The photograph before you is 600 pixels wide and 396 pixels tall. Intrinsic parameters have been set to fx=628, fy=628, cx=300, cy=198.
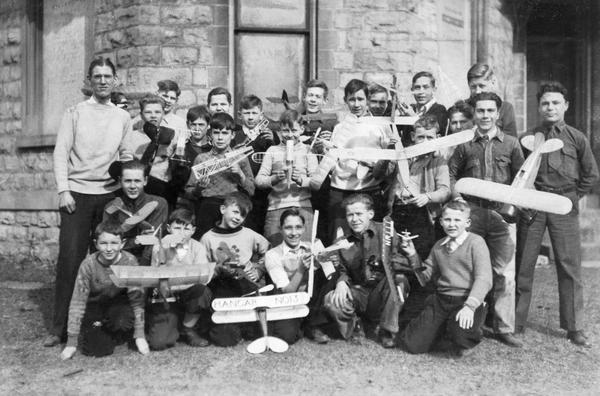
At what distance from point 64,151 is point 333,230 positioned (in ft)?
6.76

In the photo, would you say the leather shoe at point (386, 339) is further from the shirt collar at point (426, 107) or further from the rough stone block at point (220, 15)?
the rough stone block at point (220, 15)

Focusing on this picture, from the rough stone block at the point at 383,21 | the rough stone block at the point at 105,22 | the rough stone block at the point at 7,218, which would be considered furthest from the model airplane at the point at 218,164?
the rough stone block at the point at 7,218

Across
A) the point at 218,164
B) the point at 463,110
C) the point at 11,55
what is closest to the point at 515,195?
the point at 463,110

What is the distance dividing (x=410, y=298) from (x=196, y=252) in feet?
5.52

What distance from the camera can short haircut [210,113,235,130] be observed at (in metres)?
4.78

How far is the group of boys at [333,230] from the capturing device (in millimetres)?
4254

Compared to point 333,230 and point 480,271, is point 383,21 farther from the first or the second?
point 480,271

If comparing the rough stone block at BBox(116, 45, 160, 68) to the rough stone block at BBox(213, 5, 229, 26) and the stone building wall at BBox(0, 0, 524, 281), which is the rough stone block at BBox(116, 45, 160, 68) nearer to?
the stone building wall at BBox(0, 0, 524, 281)

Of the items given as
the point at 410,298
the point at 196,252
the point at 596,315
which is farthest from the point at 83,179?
the point at 596,315

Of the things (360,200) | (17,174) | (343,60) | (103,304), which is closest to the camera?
(103,304)

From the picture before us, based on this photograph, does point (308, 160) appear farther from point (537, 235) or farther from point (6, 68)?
point (6, 68)

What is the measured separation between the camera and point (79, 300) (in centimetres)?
421

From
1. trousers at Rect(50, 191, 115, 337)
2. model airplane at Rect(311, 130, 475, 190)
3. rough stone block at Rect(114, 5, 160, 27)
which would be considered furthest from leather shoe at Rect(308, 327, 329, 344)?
rough stone block at Rect(114, 5, 160, 27)

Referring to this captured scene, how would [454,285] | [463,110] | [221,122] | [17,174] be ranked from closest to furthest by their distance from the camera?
[454,285] → [463,110] → [221,122] → [17,174]
